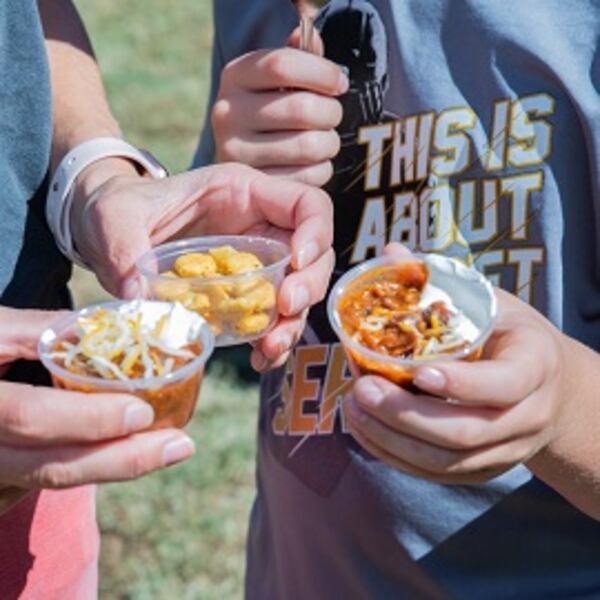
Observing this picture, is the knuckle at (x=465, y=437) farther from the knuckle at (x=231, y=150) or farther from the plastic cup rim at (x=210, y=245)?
the knuckle at (x=231, y=150)

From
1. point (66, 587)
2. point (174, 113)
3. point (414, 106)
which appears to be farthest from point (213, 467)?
point (174, 113)

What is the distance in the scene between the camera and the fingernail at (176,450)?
1185 mm

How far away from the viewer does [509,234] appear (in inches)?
62.1

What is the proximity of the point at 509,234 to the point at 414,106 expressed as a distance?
20 cm

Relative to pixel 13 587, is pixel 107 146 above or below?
above

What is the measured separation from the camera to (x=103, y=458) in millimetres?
1177

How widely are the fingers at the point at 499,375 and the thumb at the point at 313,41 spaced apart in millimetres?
549

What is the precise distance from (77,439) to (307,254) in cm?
Result: 42

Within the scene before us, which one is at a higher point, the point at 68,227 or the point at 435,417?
the point at 435,417

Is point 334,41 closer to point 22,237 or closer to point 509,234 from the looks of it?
point 509,234

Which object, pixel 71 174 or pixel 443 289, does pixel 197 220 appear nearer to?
pixel 71 174

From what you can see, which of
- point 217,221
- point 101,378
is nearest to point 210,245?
point 217,221

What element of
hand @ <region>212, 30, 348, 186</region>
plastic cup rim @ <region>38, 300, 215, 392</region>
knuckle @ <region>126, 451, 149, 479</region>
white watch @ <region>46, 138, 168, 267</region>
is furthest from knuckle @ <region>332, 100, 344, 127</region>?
knuckle @ <region>126, 451, 149, 479</region>

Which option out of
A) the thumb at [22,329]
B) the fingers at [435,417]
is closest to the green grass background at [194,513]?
the thumb at [22,329]
